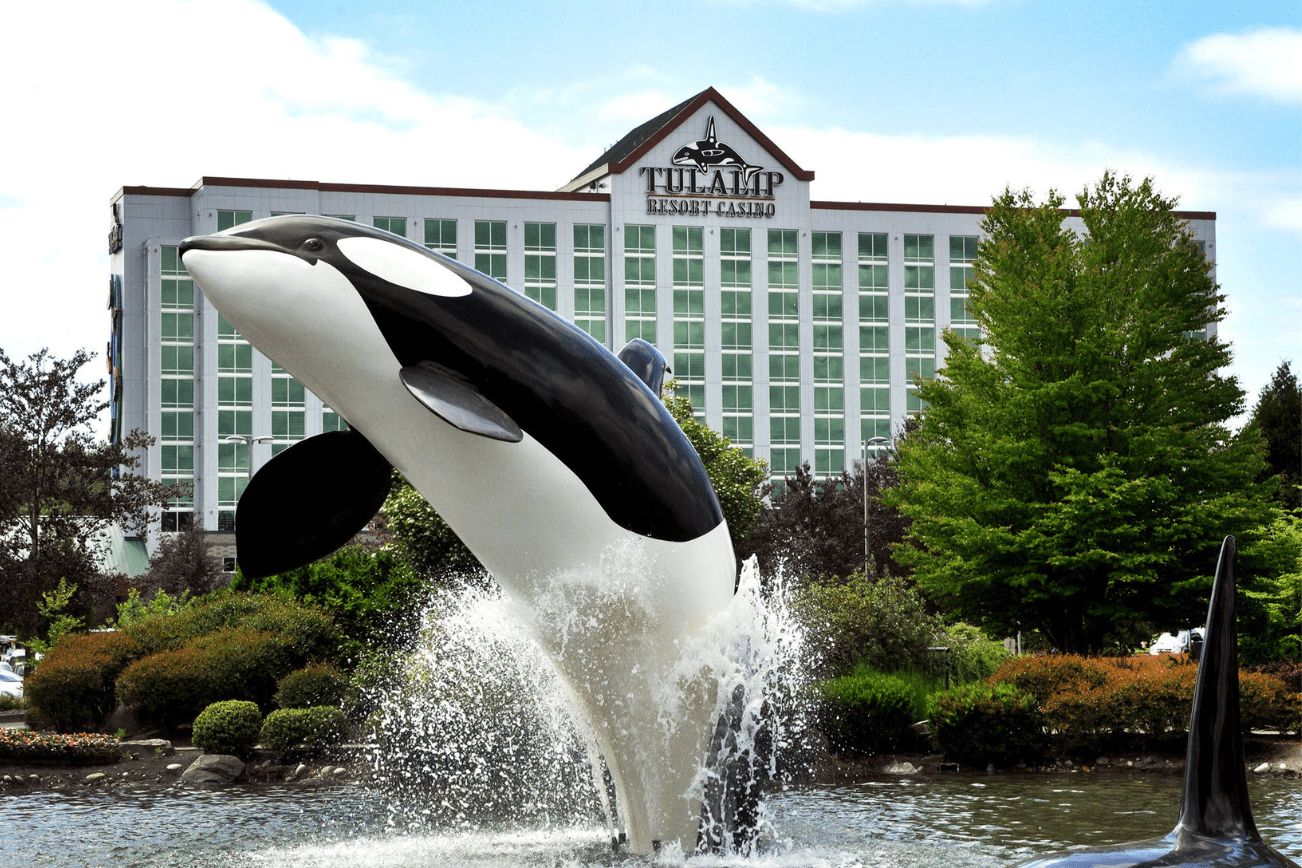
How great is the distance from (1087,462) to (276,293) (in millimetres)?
19365

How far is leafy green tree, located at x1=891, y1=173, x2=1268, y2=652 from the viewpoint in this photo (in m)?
23.0

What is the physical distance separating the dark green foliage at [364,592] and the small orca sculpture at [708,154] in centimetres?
5347

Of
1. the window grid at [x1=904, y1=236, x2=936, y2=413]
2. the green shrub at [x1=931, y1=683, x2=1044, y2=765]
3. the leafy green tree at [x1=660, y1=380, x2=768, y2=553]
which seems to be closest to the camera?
the green shrub at [x1=931, y1=683, x2=1044, y2=765]

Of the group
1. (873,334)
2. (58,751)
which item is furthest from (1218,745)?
(873,334)

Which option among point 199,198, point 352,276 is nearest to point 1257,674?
point 352,276

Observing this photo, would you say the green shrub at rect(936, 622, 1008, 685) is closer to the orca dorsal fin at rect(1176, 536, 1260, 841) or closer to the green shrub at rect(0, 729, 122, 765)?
the green shrub at rect(0, 729, 122, 765)

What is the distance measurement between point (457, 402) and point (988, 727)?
1227 centimetres

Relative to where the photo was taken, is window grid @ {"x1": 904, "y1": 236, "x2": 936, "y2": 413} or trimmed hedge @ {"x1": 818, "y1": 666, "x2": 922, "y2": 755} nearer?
trimmed hedge @ {"x1": 818, "y1": 666, "x2": 922, "y2": 755}

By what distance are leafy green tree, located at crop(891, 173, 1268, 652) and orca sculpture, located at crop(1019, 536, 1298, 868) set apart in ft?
60.9

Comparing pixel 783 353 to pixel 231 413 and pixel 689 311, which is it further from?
pixel 231 413

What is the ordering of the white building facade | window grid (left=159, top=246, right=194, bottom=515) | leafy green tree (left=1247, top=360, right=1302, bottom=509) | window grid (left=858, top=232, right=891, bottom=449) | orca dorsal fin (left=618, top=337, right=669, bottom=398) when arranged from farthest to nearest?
window grid (left=858, top=232, right=891, bottom=449) → window grid (left=159, top=246, right=194, bottom=515) → the white building facade → leafy green tree (left=1247, top=360, right=1302, bottom=509) → orca dorsal fin (left=618, top=337, right=669, bottom=398)

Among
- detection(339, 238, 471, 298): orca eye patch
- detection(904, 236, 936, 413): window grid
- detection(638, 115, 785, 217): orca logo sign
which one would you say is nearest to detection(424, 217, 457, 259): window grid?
detection(638, 115, 785, 217): orca logo sign

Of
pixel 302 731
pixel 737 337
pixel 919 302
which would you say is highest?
pixel 919 302

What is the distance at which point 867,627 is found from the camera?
20.8m
